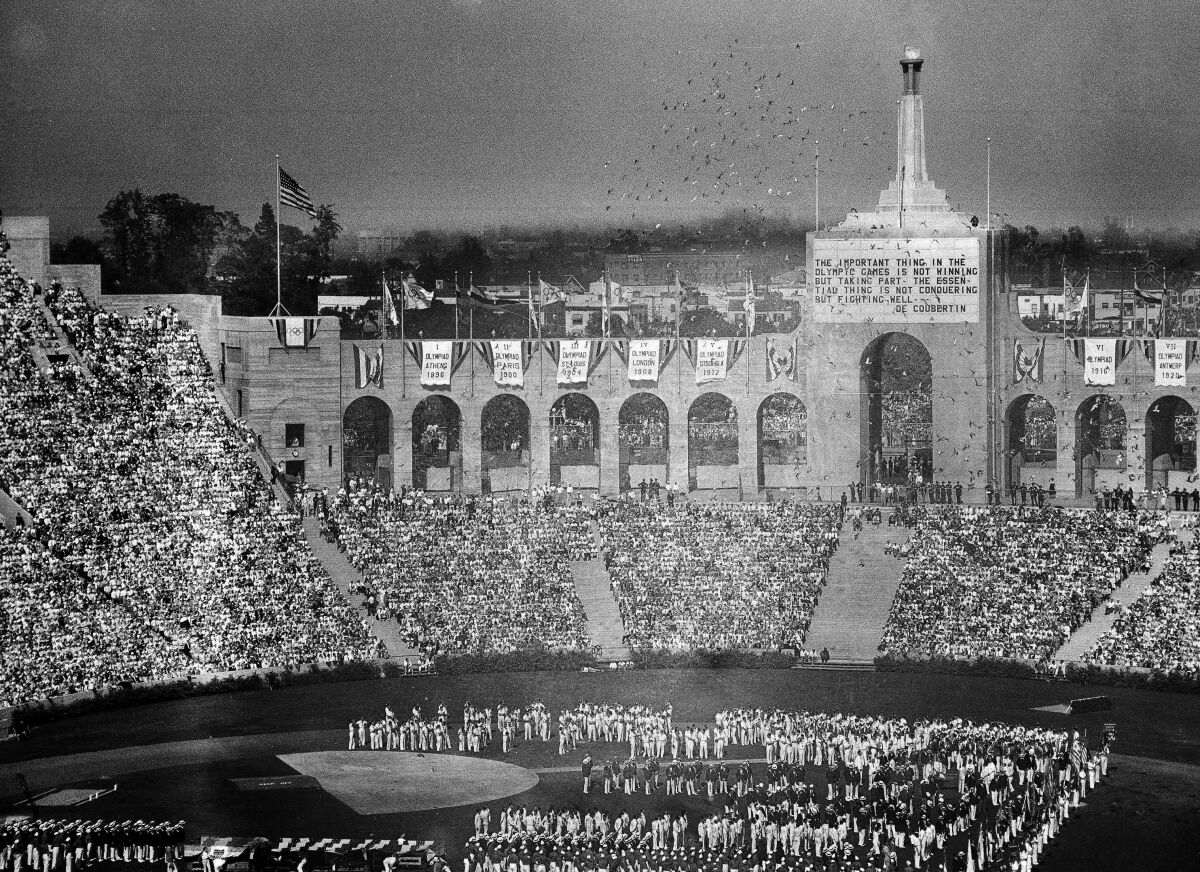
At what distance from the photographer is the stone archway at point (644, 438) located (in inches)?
3155

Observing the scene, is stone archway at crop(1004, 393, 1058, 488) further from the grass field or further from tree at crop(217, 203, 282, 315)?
tree at crop(217, 203, 282, 315)

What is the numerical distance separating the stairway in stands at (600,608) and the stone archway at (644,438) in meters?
12.0

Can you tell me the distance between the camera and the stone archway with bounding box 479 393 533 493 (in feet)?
265

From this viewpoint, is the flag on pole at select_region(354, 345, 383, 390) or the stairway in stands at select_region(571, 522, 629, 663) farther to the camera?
the flag on pole at select_region(354, 345, 383, 390)

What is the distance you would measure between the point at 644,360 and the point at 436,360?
31.2 feet

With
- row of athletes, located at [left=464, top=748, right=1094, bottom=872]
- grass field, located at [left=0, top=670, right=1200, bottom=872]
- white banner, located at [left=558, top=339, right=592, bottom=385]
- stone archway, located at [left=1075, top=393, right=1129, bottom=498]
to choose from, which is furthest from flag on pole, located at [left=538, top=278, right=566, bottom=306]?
row of athletes, located at [left=464, top=748, right=1094, bottom=872]

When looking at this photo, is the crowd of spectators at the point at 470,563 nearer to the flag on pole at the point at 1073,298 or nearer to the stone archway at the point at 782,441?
the stone archway at the point at 782,441

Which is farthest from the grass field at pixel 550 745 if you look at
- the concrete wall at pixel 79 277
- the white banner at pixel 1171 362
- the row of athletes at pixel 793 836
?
the concrete wall at pixel 79 277

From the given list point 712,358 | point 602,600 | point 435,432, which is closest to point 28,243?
point 602,600

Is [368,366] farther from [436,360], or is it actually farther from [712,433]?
[712,433]

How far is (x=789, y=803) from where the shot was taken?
39469 millimetres

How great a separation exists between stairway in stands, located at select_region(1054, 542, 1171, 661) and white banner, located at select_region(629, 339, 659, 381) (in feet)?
77.6

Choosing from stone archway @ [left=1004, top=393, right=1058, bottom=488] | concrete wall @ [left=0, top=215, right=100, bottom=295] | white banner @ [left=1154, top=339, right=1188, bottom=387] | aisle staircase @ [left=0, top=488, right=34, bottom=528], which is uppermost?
concrete wall @ [left=0, top=215, right=100, bottom=295]

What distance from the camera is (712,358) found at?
74375 mm
